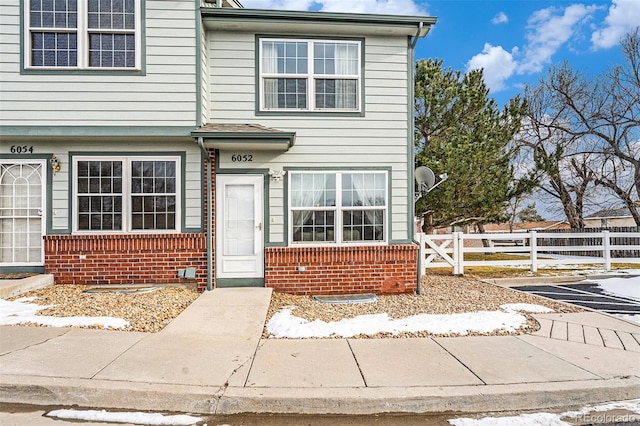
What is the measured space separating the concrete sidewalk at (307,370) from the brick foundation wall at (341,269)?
87.8 inches

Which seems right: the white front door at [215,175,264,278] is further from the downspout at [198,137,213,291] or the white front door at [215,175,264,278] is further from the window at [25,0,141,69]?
the window at [25,0,141,69]

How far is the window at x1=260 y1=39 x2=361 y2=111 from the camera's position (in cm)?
786

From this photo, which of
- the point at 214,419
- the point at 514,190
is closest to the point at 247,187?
the point at 214,419

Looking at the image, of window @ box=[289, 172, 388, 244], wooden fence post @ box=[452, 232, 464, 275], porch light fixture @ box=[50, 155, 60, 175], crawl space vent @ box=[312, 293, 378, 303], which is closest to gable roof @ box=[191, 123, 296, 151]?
window @ box=[289, 172, 388, 244]

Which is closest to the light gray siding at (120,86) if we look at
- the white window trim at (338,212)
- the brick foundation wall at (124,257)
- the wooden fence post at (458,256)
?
the brick foundation wall at (124,257)

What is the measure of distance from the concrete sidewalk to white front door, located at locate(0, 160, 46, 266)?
3.03 meters

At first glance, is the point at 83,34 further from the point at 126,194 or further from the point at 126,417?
the point at 126,417

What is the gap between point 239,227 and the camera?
7.75 m

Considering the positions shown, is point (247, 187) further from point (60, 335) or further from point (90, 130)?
point (60, 335)

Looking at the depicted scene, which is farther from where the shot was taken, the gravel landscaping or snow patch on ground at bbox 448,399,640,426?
the gravel landscaping

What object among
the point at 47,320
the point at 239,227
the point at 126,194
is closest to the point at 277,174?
the point at 239,227

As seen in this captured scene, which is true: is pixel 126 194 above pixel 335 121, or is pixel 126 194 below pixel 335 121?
below

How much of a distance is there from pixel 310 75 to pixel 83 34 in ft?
14.3

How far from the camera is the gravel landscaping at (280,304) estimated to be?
5664mm
